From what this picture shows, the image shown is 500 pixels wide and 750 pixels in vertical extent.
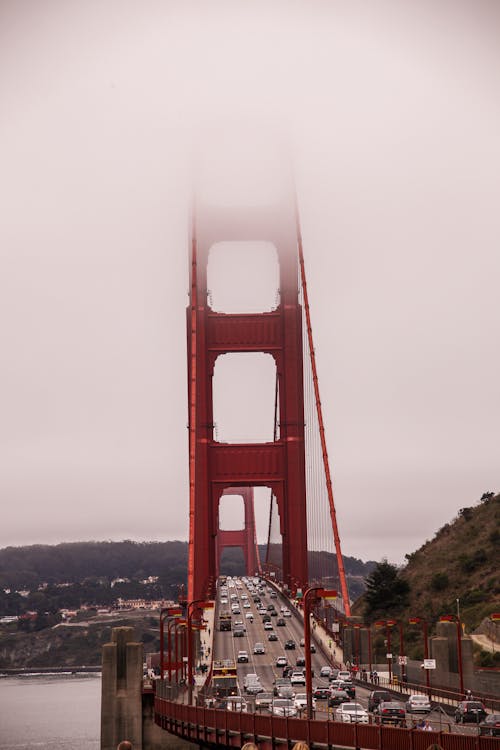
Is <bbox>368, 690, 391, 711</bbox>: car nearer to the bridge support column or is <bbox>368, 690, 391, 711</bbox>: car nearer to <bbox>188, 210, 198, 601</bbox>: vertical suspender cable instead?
the bridge support column

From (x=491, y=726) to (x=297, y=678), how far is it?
26161mm

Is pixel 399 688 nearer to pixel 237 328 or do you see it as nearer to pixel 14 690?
pixel 237 328

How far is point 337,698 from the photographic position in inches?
1677

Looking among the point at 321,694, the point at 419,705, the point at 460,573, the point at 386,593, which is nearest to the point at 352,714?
the point at 419,705

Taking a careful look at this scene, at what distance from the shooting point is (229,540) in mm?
195625

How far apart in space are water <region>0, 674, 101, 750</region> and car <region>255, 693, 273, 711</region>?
5156cm

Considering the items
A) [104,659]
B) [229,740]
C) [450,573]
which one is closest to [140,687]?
[104,659]

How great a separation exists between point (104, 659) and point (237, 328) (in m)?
24.4

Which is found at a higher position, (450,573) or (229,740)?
(450,573)

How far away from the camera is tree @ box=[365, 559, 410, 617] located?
9919 centimetres

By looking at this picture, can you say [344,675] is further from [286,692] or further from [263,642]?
[263,642]

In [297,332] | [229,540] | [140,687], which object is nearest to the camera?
[140,687]

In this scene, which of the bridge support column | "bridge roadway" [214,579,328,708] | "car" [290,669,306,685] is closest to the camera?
the bridge support column

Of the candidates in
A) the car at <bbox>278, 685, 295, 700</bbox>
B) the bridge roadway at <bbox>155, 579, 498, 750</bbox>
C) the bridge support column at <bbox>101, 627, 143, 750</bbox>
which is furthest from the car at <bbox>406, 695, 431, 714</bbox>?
the bridge support column at <bbox>101, 627, 143, 750</bbox>
